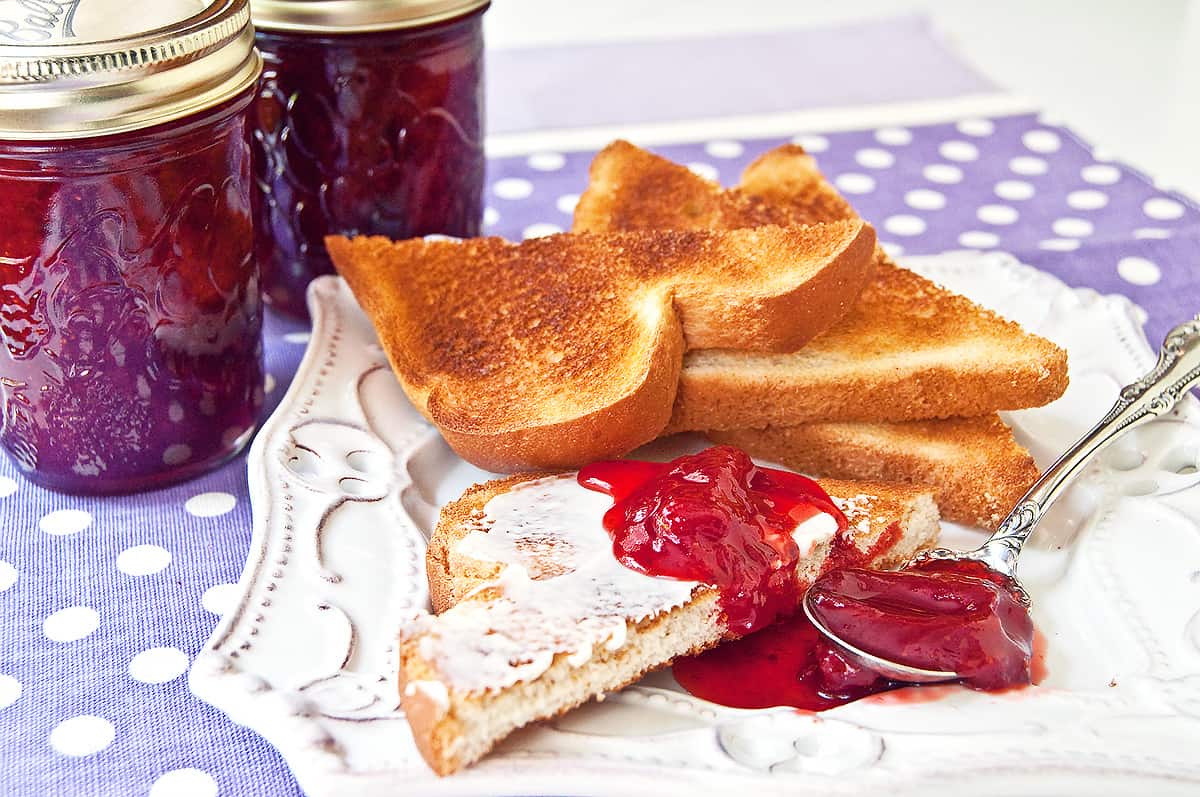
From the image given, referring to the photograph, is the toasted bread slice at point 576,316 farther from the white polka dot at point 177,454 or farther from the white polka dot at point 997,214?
the white polka dot at point 997,214

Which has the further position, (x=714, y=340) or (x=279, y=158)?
(x=279, y=158)

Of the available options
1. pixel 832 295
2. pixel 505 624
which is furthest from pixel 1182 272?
pixel 505 624

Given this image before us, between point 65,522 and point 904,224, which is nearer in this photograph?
point 65,522

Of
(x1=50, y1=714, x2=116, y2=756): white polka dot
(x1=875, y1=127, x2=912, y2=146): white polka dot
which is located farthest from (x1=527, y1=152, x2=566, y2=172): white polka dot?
(x1=50, y1=714, x2=116, y2=756): white polka dot

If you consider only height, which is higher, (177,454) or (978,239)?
(177,454)

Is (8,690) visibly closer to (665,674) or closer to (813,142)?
(665,674)

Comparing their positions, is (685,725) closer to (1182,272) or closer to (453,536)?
(453,536)

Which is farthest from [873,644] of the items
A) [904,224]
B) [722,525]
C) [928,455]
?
[904,224]

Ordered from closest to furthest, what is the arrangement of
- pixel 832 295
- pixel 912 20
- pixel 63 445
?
pixel 63 445
pixel 832 295
pixel 912 20

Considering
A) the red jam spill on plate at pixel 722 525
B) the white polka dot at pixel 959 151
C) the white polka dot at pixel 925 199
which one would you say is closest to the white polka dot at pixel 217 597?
the red jam spill on plate at pixel 722 525
